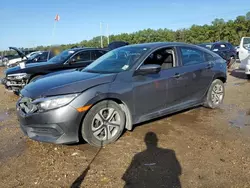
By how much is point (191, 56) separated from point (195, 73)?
0.38 metres

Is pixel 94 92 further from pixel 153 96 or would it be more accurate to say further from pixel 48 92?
pixel 153 96

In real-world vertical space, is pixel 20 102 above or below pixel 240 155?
above

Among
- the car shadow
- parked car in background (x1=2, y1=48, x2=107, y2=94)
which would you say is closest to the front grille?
the car shadow

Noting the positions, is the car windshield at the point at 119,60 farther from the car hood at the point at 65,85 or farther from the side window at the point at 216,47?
the side window at the point at 216,47

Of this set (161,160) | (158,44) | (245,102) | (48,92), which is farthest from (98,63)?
(245,102)

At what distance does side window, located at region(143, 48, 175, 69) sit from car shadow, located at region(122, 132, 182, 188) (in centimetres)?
178

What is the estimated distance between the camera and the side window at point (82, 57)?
29.0 feet

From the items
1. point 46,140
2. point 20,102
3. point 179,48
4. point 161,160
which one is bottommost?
point 161,160

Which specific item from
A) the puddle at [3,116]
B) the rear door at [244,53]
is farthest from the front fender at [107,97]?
the rear door at [244,53]

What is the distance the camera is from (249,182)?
2.83m

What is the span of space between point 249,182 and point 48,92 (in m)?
2.81

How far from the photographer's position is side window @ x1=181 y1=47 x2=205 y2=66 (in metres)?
5.04

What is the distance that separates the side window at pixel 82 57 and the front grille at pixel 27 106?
5.05 meters

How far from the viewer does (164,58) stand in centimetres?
504
